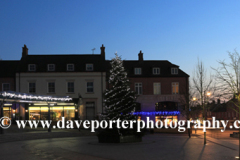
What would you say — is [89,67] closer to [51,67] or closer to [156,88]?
[51,67]

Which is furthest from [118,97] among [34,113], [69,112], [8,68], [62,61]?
[8,68]

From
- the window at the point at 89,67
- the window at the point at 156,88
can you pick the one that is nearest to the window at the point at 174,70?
the window at the point at 156,88

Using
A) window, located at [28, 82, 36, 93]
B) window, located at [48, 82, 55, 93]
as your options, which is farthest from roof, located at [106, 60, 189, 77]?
window, located at [28, 82, 36, 93]

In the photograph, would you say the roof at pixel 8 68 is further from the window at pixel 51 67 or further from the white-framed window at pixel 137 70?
the white-framed window at pixel 137 70

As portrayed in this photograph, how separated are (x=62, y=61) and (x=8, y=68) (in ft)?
26.1

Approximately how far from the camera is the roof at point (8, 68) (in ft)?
156

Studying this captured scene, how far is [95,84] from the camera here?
47781 millimetres

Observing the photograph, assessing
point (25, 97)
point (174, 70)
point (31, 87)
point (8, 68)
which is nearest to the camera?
point (25, 97)

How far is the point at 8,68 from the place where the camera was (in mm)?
48594

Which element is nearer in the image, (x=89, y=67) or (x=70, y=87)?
(x=70, y=87)

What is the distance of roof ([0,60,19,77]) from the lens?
4752cm

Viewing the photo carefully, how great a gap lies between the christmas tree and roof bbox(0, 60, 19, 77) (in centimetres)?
2725

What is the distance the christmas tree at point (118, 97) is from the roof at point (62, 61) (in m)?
23.3

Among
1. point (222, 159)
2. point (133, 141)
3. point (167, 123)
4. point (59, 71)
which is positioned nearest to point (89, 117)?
point (59, 71)
